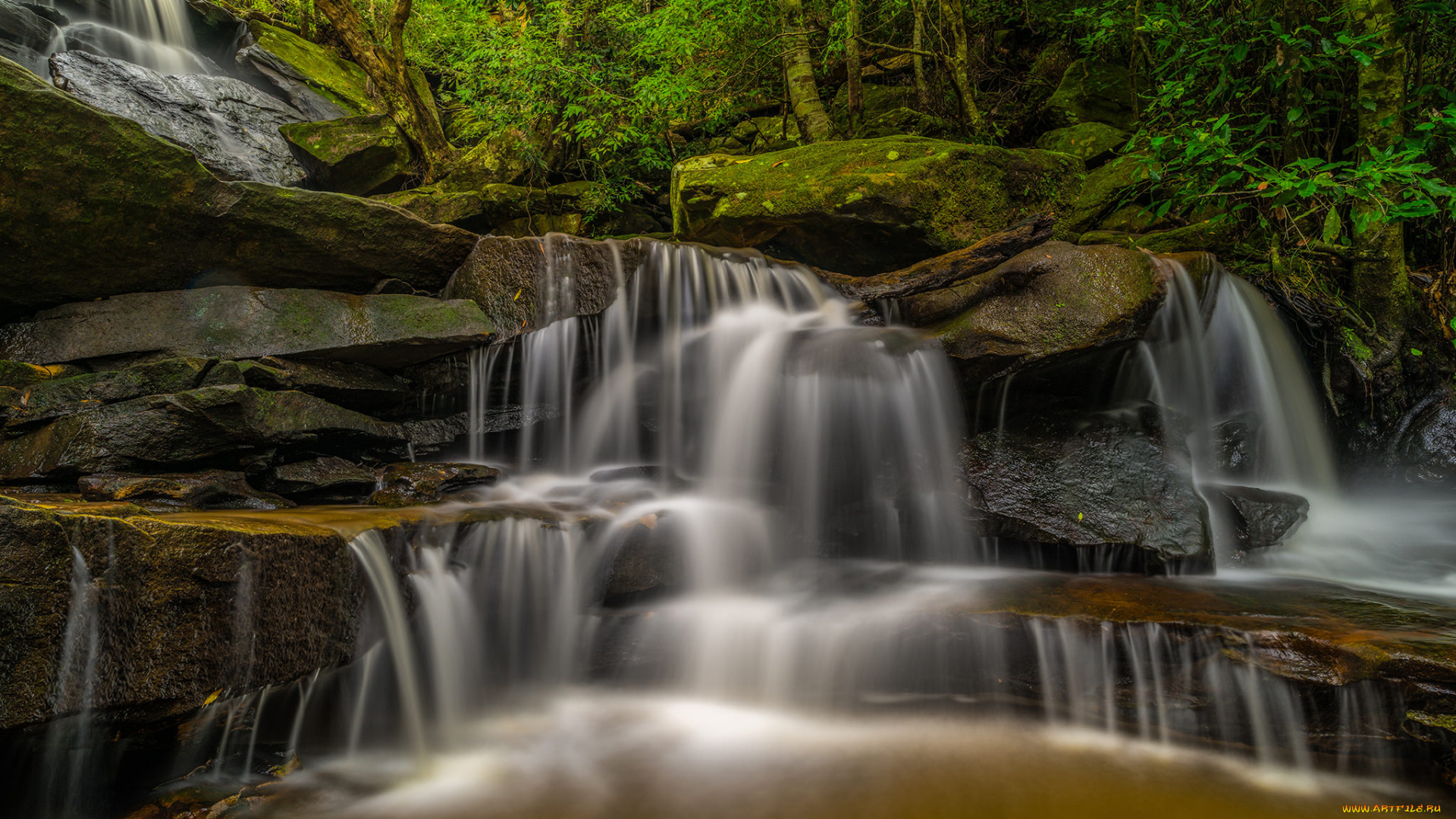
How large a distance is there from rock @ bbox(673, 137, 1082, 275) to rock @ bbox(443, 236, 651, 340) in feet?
5.70

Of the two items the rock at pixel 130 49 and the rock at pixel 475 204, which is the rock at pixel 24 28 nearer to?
the rock at pixel 130 49

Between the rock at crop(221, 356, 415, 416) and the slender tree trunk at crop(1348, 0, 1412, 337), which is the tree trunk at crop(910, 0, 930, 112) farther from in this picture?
the rock at crop(221, 356, 415, 416)

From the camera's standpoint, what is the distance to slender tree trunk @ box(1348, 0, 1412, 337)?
5215 millimetres

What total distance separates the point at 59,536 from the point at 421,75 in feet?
43.0

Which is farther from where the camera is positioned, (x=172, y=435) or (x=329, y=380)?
(x=329, y=380)

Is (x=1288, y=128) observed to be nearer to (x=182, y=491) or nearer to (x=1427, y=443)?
(x=1427, y=443)

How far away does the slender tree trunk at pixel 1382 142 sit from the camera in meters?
5.21

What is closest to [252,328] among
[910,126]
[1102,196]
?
[910,126]

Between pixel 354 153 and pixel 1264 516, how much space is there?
11.0 m

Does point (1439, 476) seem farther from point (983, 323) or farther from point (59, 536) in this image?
point (59, 536)

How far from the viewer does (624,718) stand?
141 inches

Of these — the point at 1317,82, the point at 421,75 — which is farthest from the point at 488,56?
the point at 1317,82

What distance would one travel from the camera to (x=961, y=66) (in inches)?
351

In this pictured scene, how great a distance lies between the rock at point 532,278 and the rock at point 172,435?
1748mm
